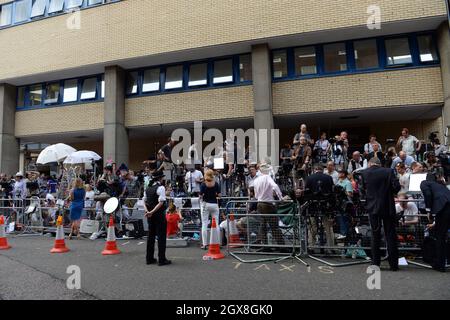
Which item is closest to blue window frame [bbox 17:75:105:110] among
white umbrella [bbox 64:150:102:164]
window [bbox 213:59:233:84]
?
white umbrella [bbox 64:150:102:164]

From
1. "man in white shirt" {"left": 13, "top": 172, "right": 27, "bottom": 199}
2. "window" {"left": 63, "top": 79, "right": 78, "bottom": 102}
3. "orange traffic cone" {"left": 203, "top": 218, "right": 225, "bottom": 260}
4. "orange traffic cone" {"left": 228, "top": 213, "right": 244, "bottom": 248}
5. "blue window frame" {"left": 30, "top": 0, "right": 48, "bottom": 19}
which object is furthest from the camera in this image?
"blue window frame" {"left": 30, "top": 0, "right": 48, "bottom": 19}

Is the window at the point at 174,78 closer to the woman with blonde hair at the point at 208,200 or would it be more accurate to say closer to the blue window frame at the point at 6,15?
the woman with blonde hair at the point at 208,200

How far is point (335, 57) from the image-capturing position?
1327 centimetres

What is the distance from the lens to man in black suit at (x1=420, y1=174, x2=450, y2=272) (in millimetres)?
5891

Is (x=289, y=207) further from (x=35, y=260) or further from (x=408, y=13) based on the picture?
(x=408, y=13)

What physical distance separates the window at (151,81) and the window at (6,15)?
890cm

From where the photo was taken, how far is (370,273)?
5.76m

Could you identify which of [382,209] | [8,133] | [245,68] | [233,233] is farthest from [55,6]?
[382,209]

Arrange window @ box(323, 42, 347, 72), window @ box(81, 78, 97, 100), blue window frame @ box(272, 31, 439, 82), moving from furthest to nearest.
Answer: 1. window @ box(81, 78, 97, 100)
2. window @ box(323, 42, 347, 72)
3. blue window frame @ box(272, 31, 439, 82)

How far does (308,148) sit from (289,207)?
3.22 meters

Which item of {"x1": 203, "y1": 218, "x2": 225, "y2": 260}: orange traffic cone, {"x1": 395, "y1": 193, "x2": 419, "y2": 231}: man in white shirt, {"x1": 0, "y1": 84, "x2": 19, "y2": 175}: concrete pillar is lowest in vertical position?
{"x1": 203, "y1": 218, "x2": 225, "y2": 260}: orange traffic cone

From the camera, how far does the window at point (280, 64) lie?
13.8 m

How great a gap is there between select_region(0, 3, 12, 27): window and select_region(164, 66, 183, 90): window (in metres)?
10.0

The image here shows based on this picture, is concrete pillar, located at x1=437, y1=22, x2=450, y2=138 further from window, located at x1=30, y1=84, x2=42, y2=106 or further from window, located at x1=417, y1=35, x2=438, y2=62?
window, located at x1=30, y1=84, x2=42, y2=106
